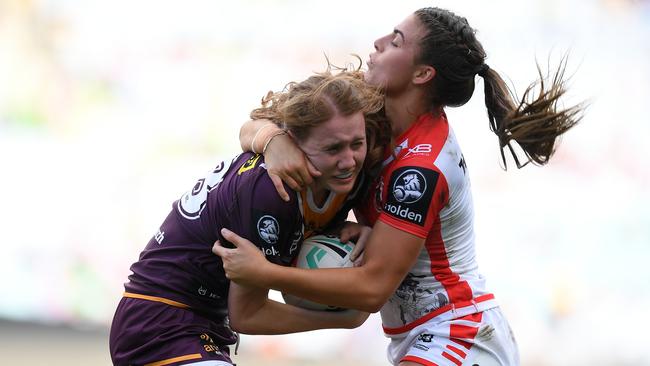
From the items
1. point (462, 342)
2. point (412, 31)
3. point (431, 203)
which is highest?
point (412, 31)

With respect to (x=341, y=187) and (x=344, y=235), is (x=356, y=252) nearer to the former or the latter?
(x=344, y=235)

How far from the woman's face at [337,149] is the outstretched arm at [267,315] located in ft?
1.35

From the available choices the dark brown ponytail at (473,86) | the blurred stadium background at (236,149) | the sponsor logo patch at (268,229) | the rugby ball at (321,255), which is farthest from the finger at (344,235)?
the blurred stadium background at (236,149)

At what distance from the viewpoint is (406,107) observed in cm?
352

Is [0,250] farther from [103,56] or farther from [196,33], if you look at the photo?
[196,33]

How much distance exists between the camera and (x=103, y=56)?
7949mm

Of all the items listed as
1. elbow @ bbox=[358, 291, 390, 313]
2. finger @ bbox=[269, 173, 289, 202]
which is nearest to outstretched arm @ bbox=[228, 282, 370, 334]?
elbow @ bbox=[358, 291, 390, 313]

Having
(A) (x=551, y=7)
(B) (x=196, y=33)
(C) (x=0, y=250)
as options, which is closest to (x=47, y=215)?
(C) (x=0, y=250)

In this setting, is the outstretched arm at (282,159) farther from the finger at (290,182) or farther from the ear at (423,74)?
the ear at (423,74)

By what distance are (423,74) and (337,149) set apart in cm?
58

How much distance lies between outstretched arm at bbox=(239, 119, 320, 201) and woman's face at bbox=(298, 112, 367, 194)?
4cm

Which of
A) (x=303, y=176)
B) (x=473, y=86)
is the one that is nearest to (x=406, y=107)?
(x=473, y=86)

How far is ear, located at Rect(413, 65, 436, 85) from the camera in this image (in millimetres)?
3492

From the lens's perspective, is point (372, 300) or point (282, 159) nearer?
point (282, 159)
